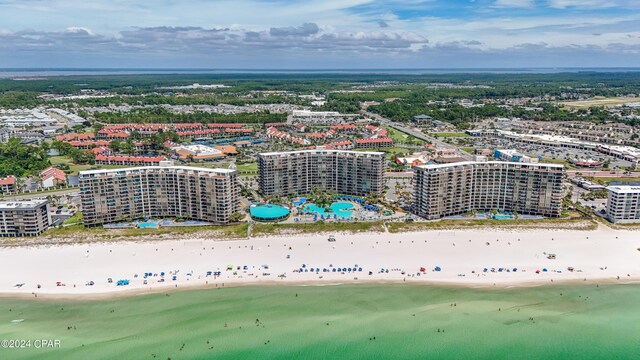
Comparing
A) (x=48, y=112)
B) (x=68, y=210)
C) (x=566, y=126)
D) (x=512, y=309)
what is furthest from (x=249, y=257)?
(x=48, y=112)

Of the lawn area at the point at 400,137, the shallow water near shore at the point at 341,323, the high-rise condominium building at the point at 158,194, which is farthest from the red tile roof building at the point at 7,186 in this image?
the lawn area at the point at 400,137

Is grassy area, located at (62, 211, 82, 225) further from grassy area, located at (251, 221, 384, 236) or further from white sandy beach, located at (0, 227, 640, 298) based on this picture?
grassy area, located at (251, 221, 384, 236)

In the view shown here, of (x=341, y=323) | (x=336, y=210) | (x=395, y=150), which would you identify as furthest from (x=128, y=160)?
(x=341, y=323)

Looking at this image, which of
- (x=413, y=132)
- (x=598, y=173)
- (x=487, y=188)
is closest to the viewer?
(x=487, y=188)

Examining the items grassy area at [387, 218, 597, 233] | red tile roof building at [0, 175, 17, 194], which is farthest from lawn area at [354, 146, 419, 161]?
red tile roof building at [0, 175, 17, 194]

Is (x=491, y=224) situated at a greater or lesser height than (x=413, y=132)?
lesser

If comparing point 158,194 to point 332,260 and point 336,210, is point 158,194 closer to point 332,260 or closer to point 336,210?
point 336,210
